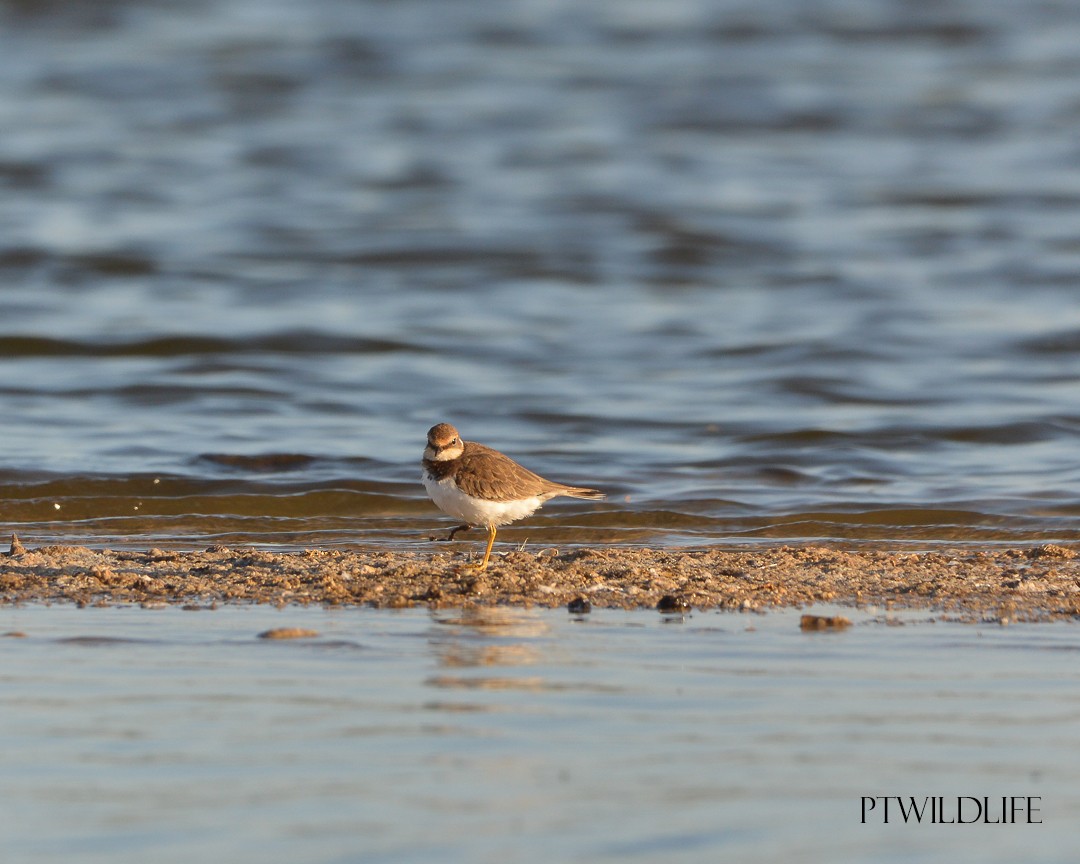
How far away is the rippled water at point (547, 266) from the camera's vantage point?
9.25m

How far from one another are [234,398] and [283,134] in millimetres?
10083

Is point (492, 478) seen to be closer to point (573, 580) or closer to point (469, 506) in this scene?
point (469, 506)

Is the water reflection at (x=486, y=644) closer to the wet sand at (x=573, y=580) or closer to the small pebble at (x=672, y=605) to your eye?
the wet sand at (x=573, y=580)

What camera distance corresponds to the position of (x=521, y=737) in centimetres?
380

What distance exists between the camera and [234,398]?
11781 mm

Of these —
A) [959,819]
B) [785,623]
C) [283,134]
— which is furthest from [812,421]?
[283,134]

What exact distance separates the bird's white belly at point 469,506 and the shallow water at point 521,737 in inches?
50.2

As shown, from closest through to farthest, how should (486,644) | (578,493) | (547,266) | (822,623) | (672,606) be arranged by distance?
(486,644) < (822,623) < (672,606) < (578,493) < (547,266)

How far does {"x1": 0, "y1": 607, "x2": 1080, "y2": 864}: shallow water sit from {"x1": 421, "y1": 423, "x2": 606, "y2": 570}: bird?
1296 mm

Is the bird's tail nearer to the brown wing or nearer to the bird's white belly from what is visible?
the brown wing

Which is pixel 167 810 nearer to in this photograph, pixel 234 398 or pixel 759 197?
pixel 234 398

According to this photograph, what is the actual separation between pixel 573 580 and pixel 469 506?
81cm

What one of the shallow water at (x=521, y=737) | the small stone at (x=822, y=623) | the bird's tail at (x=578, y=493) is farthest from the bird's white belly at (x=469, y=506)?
the small stone at (x=822, y=623)

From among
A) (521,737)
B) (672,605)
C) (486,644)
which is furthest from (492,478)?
(521,737)
